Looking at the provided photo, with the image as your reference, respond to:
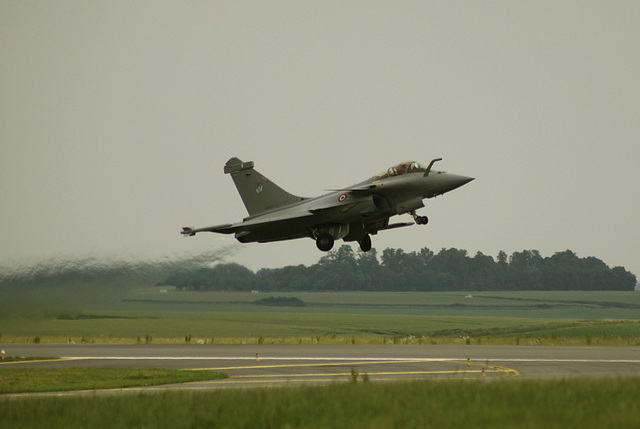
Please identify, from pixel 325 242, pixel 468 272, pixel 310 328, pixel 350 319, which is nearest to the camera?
pixel 325 242

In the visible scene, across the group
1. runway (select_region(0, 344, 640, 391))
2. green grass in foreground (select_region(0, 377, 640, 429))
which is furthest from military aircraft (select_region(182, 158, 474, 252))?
green grass in foreground (select_region(0, 377, 640, 429))

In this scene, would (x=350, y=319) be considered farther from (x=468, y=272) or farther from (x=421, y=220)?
(x=468, y=272)

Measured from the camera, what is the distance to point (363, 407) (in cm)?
A: 1619

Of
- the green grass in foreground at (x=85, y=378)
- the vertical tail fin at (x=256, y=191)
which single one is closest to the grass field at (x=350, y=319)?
the vertical tail fin at (x=256, y=191)

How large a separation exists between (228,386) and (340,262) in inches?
5900

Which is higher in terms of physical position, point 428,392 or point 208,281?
point 208,281

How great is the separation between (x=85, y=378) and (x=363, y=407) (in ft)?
38.7

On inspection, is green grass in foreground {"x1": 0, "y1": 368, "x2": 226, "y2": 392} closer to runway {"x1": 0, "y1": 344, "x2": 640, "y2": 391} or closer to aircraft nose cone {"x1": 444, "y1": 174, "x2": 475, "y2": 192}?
runway {"x1": 0, "y1": 344, "x2": 640, "y2": 391}

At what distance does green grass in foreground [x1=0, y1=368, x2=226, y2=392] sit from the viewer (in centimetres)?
2275

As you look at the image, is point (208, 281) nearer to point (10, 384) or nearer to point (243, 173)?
point (243, 173)

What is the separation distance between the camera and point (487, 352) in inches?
1330

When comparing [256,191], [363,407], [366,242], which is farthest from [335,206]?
[363,407]

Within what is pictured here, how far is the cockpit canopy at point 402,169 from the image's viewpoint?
3591 centimetres

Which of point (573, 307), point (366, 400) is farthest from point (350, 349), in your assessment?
point (573, 307)
